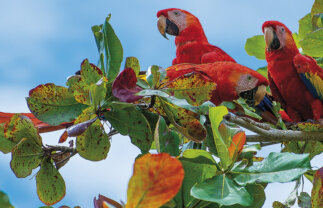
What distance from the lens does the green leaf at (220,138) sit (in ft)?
1.95

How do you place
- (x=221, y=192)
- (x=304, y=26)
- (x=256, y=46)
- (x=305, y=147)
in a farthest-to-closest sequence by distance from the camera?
(x=256, y=46)
(x=304, y=26)
(x=305, y=147)
(x=221, y=192)

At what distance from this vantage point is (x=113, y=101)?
0.68 meters

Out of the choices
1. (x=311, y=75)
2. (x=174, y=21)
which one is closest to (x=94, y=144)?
(x=311, y=75)

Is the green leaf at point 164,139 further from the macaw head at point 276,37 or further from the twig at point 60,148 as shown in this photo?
the macaw head at point 276,37

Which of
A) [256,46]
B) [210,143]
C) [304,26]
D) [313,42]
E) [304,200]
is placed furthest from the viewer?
[256,46]

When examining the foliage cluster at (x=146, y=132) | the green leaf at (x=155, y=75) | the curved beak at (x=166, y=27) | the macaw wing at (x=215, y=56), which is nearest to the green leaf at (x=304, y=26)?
the macaw wing at (x=215, y=56)

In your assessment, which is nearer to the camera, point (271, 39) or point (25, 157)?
point (25, 157)

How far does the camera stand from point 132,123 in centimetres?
69

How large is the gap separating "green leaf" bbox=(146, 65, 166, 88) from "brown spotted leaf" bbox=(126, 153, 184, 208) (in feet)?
1.06

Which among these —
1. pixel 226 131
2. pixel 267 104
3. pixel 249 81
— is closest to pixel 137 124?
pixel 226 131

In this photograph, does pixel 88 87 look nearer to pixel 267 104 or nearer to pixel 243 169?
pixel 243 169

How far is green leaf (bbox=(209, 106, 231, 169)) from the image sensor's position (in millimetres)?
594

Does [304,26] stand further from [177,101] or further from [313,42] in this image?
[177,101]

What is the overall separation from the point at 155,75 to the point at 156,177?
1.08 ft
